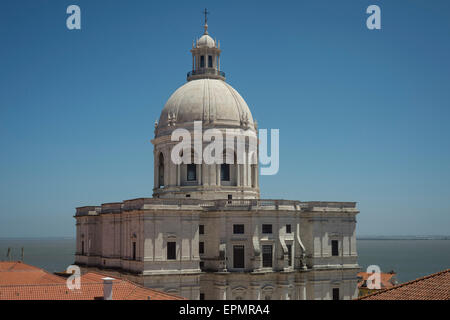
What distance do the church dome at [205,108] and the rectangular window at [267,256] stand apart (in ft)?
43.2

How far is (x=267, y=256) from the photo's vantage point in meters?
50.9

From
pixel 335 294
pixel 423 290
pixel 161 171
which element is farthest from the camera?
pixel 161 171

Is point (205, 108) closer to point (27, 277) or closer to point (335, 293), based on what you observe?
point (335, 293)

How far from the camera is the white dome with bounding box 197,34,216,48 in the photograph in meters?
61.4

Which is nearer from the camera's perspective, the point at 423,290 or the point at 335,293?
the point at 423,290

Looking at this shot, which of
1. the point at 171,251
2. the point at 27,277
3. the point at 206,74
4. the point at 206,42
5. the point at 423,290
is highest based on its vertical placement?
the point at 206,42

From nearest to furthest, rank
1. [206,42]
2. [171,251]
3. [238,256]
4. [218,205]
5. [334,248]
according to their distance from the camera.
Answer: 1. [171,251]
2. [238,256]
3. [218,205]
4. [334,248]
5. [206,42]

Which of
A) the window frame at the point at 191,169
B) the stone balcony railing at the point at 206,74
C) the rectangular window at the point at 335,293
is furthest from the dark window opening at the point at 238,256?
the stone balcony railing at the point at 206,74

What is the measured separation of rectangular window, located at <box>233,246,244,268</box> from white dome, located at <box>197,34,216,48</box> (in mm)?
22255

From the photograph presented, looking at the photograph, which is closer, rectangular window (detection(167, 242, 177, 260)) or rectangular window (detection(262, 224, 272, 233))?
rectangular window (detection(167, 242, 177, 260))

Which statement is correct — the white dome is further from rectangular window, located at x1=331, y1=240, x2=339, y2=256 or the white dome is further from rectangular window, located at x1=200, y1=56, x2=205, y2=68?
rectangular window, located at x1=331, y1=240, x2=339, y2=256

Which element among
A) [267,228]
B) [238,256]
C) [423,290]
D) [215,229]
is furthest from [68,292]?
[267,228]

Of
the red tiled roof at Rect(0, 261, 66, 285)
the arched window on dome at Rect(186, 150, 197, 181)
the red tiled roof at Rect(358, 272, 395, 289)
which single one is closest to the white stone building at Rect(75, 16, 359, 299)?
the arched window on dome at Rect(186, 150, 197, 181)
